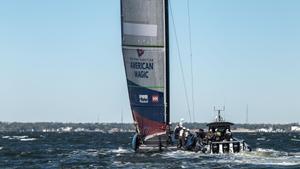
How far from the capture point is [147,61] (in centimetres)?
4534

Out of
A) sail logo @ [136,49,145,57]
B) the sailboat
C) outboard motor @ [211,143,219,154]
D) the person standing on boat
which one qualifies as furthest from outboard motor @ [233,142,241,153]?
sail logo @ [136,49,145,57]

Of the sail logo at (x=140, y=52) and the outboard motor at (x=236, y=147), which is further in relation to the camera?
the sail logo at (x=140, y=52)

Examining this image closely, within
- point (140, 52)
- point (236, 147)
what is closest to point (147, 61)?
point (140, 52)

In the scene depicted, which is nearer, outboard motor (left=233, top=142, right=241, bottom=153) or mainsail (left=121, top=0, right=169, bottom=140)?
outboard motor (left=233, top=142, right=241, bottom=153)

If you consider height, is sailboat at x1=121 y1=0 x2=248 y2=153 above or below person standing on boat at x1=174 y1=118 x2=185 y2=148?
above

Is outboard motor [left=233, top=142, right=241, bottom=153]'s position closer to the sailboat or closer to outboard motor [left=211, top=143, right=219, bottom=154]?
the sailboat

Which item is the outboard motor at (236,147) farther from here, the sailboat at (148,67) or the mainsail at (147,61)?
the mainsail at (147,61)

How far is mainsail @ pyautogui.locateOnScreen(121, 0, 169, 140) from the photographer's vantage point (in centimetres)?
4519

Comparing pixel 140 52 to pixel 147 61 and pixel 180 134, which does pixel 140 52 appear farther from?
pixel 180 134

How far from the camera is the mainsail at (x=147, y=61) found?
45188mm

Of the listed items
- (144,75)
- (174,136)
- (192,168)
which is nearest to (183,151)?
(174,136)

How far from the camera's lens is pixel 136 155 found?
44062mm

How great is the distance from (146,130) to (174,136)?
1875 millimetres

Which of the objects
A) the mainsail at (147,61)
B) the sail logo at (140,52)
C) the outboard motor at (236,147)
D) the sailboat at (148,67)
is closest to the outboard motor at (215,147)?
the sailboat at (148,67)
